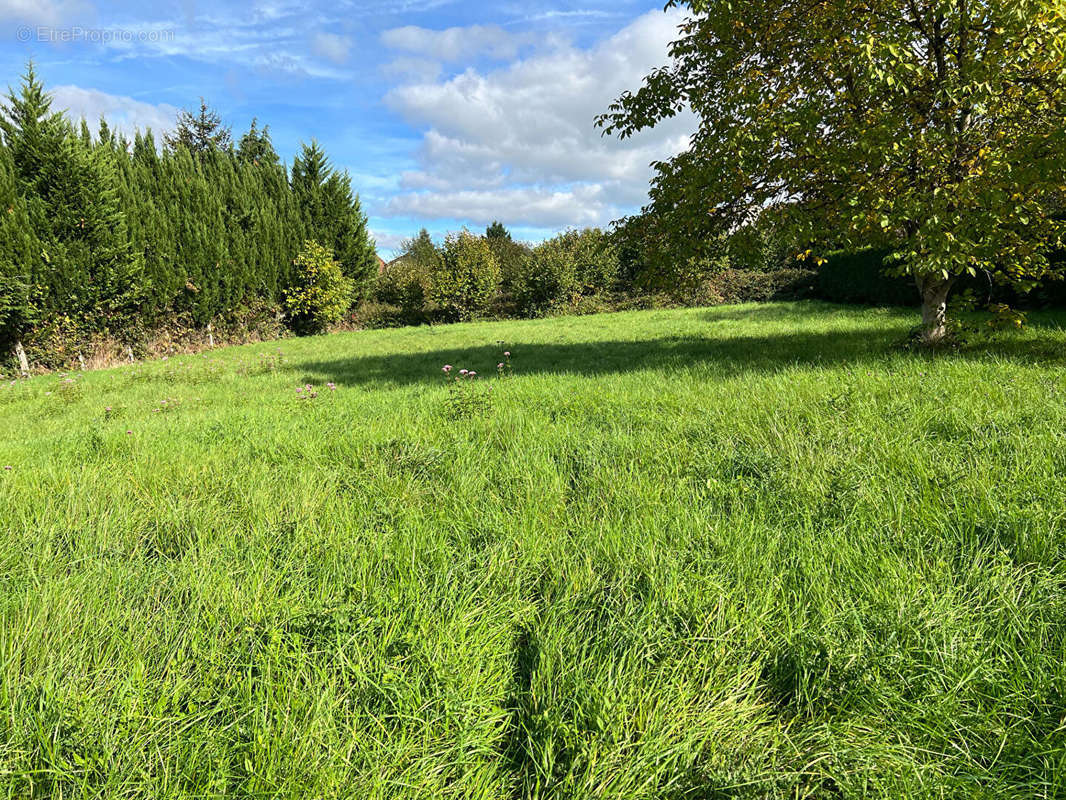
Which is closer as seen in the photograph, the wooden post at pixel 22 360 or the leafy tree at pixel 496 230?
the wooden post at pixel 22 360

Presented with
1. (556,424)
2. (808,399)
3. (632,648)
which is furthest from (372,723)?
(808,399)

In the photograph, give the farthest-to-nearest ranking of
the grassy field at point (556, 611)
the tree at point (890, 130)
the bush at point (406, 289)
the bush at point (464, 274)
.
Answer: the bush at point (406, 289), the bush at point (464, 274), the tree at point (890, 130), the grassy field at point (556, 611)

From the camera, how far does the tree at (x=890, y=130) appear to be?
5.32 meters

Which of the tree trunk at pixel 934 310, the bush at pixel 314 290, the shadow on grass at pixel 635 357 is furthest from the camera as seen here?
the bush at pixel 314 290

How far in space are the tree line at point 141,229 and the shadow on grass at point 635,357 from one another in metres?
7.59

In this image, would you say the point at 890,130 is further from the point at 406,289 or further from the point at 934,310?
the point at 406,289

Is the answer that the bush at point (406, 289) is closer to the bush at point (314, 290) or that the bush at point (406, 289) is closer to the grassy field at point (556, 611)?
the bush at point (314, 290)

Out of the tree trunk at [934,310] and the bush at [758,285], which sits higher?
the bush at [758,285]

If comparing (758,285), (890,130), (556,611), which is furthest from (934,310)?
(758,285)

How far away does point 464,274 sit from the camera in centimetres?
2611

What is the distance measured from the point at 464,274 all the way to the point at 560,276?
16.7ft

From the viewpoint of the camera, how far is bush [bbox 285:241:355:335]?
2225 cm

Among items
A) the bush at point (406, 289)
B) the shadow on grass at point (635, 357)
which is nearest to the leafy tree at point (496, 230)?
the bush at point (406, 289)

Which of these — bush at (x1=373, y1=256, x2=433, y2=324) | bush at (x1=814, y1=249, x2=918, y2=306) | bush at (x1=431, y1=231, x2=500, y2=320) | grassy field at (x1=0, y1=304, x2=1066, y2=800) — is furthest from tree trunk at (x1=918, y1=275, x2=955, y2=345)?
bush at (x1=373, y1=256, x2=433, y2=324)
